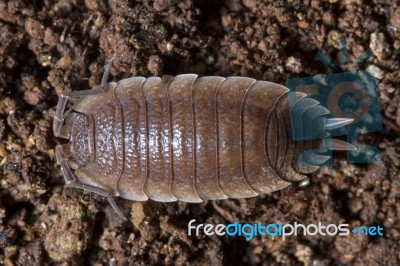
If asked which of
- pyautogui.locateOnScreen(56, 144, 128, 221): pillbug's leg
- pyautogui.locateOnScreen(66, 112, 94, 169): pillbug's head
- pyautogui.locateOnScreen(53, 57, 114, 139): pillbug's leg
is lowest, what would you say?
pyautogui.locateOnScreen(56, 144, 128, 221): pillbug's leg

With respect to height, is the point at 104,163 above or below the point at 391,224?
above

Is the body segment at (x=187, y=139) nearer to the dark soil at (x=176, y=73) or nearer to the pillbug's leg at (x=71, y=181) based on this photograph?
the pillbug's leg at (x=71, y=181)

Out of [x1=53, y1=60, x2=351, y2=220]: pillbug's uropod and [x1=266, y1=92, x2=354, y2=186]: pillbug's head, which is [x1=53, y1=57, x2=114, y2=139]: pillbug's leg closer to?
[x1=53, y1=60, x2=351, y2=220]: pillbug's uropod

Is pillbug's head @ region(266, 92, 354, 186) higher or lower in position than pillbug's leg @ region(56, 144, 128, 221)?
higher

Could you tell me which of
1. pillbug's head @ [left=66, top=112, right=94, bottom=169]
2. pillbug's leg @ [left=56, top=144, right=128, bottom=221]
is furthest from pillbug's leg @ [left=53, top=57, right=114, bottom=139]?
pillbug's leg @ [left=56, top=144, right=128, bottom=221]

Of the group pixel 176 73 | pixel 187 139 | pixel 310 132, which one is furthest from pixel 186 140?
pixel 310 132

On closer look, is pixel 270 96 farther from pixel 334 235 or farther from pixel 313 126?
pixel 334 235

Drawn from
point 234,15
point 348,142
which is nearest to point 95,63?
point 234,15
